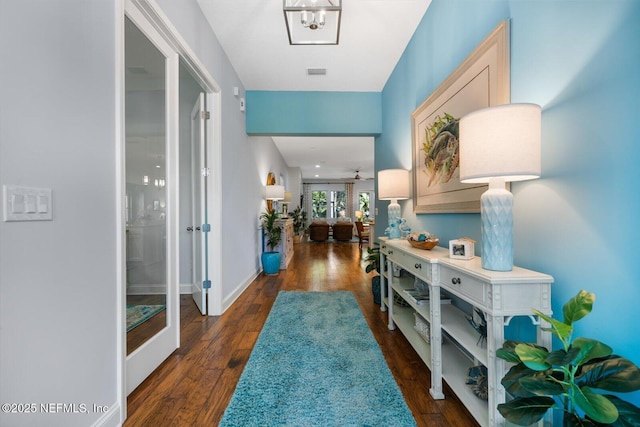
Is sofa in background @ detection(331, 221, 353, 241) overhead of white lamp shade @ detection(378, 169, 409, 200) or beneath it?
beneath

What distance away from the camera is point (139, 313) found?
1.77 metres

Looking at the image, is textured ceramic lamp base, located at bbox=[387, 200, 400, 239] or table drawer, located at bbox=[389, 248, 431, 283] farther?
textured ceramic lamp base, located at bbox=[387, 200, 400, 239]

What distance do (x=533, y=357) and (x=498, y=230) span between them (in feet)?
1.69

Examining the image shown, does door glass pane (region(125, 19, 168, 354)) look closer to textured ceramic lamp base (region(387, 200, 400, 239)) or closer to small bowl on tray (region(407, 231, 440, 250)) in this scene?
small bowl on tray (region(407, 231, 440, 250))

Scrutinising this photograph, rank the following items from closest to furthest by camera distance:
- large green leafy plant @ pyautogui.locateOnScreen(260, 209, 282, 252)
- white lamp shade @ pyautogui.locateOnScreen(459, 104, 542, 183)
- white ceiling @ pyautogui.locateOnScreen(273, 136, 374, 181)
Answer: white lamp shade @ pyautogui.locateOnScreen(459, 104, 542, 183) < large green leafy plant @ pyautogui.locateOnScreen(260, 209, 282, 252) < white ceiling @ pyautogui.locateOnScreen(273, 136, 374, 181)

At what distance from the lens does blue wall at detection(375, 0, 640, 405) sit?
34.3 inches

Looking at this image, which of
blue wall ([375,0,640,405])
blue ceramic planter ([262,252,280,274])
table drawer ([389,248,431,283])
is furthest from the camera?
blue ceramic planter ([262,252,280,274])

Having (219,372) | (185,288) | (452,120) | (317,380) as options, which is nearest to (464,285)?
(317,380)

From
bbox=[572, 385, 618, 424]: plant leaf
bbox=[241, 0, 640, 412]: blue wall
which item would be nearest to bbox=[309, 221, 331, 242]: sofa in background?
bbox=[241, 0, 640, 412]: blue wall

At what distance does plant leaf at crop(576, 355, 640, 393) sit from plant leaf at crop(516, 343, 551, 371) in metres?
0.10

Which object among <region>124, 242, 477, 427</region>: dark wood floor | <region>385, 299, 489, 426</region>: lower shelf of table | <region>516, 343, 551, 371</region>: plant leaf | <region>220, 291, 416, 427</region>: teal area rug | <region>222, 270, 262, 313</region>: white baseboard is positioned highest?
<region>516, 343, 551, 371</region>: plant leaf
